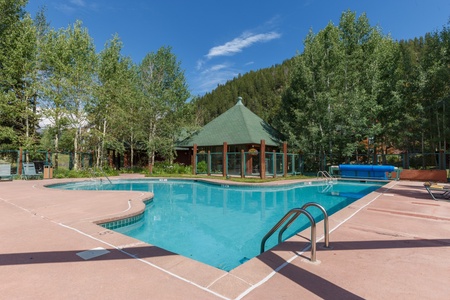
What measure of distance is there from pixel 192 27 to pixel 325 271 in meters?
26.7

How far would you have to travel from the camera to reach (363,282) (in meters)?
2.58

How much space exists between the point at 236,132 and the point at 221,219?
14.5 m

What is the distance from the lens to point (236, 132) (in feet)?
70.2

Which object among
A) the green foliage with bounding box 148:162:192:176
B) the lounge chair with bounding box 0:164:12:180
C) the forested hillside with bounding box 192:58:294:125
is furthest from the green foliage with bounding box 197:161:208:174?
the forested hillside with bounding box 192:58:294:125

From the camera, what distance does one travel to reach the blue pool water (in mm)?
5027

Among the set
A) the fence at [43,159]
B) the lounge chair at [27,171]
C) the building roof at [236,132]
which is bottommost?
the lounge chair at [27,171]

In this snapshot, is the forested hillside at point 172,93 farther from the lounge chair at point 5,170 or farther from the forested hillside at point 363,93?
Result: the lounge chair at point 5,170

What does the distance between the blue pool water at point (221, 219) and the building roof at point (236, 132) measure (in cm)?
769

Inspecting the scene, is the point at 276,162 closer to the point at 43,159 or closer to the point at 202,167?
the point at 202,167

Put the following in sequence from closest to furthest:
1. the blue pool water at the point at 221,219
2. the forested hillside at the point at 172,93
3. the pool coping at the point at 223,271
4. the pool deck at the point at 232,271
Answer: the pool deck at the point at 232,271
the pool coping at the point at 223,271
the blue pool water at the point at 221,219
the forested hillside at the point at 172,93

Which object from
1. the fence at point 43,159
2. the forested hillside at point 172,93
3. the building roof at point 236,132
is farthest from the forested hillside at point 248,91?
the fence at point 43,159

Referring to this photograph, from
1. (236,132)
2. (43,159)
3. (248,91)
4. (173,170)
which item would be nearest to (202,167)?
(173,170)

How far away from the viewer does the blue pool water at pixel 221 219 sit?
5.03 meters

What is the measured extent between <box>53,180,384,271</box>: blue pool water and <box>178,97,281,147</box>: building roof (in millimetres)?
7693
